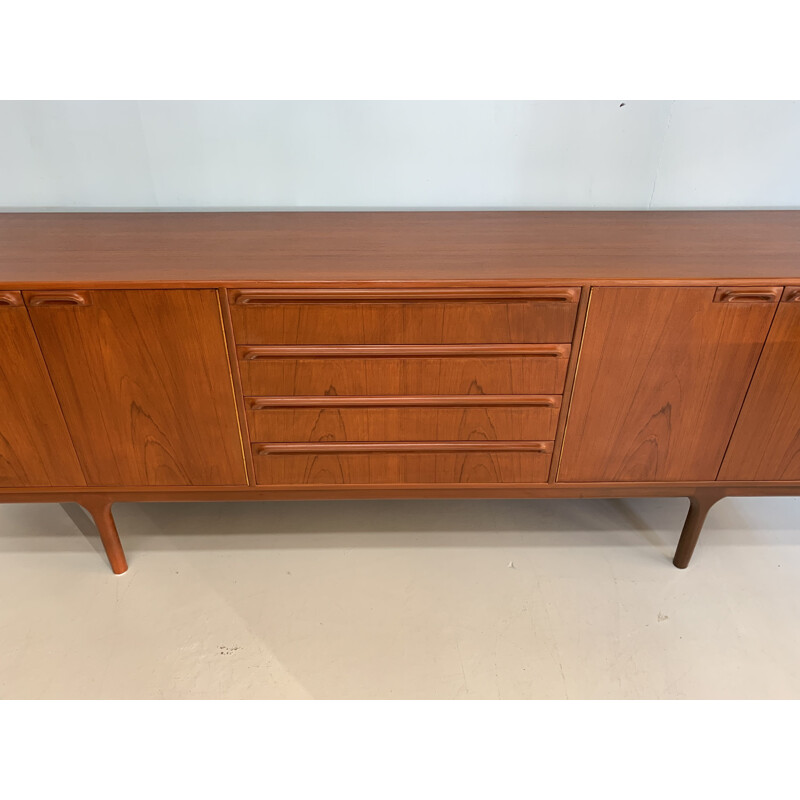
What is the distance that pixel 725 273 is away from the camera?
1521 mm

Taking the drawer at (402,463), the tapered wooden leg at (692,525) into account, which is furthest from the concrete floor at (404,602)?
the drawer at (402,463)

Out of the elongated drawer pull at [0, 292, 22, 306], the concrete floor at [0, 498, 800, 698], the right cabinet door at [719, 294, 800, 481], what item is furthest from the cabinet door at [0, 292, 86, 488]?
the right cabinet door at [719, 294, 800, 481]

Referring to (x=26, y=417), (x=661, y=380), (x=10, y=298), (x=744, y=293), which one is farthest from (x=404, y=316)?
(x=26, y=417)

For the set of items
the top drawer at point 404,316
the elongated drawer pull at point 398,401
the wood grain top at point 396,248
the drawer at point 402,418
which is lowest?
the drawer at point 402,418

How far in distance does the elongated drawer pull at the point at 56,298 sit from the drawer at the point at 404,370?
0.38 m

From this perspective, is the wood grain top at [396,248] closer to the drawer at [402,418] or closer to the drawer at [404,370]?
the drawer at [404,370]

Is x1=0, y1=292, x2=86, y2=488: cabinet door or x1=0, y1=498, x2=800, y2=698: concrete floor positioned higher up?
x1=0, y1=292, x2=86, y2=488: cabinet door

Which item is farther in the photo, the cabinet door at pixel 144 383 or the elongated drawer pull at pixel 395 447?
the elongated drawer pull at pixel 395 447

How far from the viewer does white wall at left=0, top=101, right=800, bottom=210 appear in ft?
6.03

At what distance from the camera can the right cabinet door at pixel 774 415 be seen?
156 cm

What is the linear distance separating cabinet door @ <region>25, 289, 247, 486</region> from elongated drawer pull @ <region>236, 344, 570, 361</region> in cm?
10

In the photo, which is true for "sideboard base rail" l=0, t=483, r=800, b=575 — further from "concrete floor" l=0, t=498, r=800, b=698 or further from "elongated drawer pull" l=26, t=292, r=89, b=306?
"elongated drawer pull" l=26, t=292, r=89, b=306

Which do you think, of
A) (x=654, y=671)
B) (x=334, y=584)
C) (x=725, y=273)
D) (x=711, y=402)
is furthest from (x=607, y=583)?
(x=725, y=273)

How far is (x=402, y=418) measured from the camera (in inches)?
67.0
